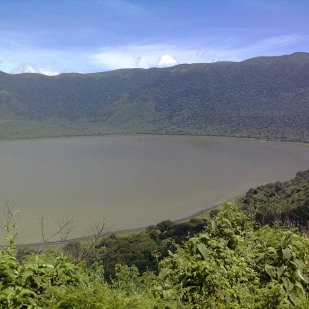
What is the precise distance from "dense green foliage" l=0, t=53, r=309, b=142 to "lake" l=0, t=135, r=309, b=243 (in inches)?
1224

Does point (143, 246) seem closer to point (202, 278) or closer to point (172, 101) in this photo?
point (202, 278)

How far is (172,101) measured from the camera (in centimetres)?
14300

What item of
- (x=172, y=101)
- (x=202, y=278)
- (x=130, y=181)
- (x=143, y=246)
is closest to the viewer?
(x=202, y=278)

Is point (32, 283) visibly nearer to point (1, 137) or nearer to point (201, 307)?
point (201, 307)

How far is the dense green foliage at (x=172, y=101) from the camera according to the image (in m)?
106

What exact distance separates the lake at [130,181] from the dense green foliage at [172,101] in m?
31.1

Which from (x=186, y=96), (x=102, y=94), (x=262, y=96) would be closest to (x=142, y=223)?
(x=262, y=96)

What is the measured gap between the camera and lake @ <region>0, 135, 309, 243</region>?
94.3ft

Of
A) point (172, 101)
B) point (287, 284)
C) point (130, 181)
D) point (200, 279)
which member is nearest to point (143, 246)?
point (200, 279)


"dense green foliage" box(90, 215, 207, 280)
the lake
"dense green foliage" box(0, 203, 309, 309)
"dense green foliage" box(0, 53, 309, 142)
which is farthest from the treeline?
"dense green foliage" box(0, 53, 309, 142)

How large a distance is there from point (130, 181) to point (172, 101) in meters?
106

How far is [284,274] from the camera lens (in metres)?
3.25

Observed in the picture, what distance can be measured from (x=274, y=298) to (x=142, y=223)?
24652 mm

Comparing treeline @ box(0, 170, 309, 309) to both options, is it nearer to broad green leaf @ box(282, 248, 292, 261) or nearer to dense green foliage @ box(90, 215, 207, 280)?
broad green leaf @ box(282, 248, 292, 261)
